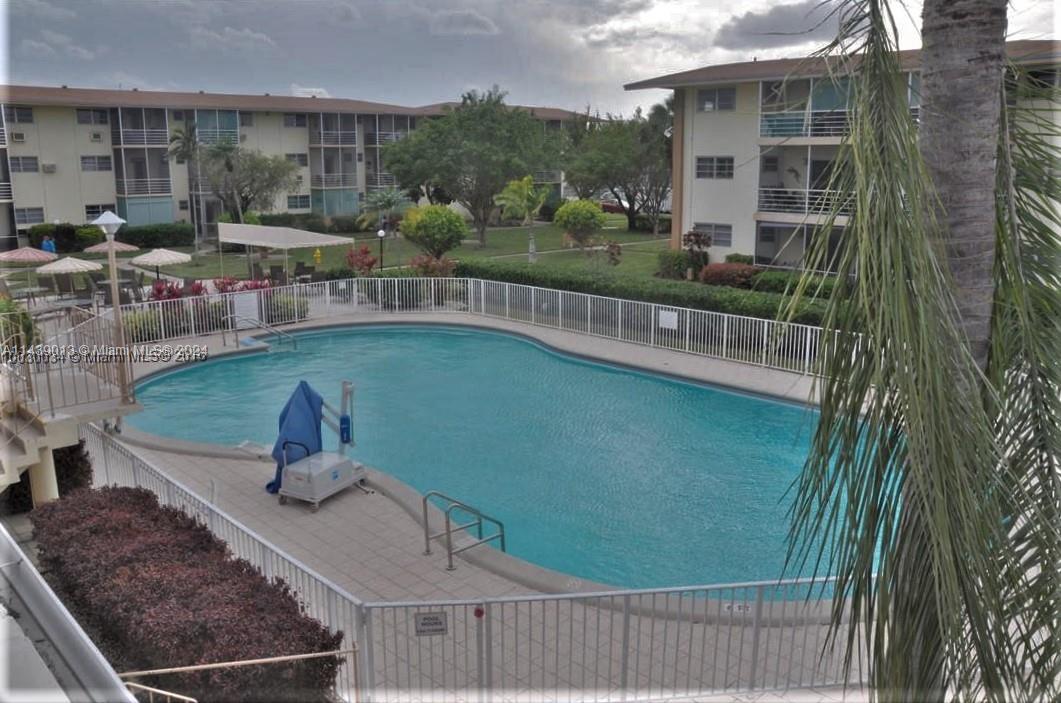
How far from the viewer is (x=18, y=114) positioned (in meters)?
30.4

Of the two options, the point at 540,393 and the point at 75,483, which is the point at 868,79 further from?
the point at 540,393

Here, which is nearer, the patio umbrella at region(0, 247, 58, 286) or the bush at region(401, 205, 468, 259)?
the patio umbrella at region(0, 247, 58, 286)

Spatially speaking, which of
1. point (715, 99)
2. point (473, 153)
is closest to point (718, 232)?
point (715, 99)

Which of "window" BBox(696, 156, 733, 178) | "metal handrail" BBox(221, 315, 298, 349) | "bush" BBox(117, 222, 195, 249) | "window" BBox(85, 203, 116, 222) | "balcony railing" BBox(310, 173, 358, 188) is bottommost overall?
"metal handrail" BBox(221, 315, 298, 349)

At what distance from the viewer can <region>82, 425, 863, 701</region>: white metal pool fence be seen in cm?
577

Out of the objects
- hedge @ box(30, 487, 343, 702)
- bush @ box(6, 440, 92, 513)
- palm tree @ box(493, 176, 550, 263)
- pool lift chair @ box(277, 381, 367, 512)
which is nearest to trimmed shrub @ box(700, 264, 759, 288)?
palm tree @ box(493, 176, 550, 263)

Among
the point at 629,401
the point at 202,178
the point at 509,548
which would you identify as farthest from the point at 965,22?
the point at 202,178

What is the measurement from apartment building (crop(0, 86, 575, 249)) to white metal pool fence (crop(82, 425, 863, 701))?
25732 millimetres

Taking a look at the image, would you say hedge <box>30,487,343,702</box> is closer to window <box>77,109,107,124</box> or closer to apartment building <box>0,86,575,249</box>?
apartment building <box>0,86,575,249</box>

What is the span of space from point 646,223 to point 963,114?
40.9m

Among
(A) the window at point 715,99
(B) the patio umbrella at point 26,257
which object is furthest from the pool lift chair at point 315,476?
(A) the window at point 715,99

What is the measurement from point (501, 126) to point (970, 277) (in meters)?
37.8

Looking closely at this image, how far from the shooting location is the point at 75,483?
938 cm

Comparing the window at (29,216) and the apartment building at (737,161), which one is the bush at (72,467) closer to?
the apartment building at (737,161)
